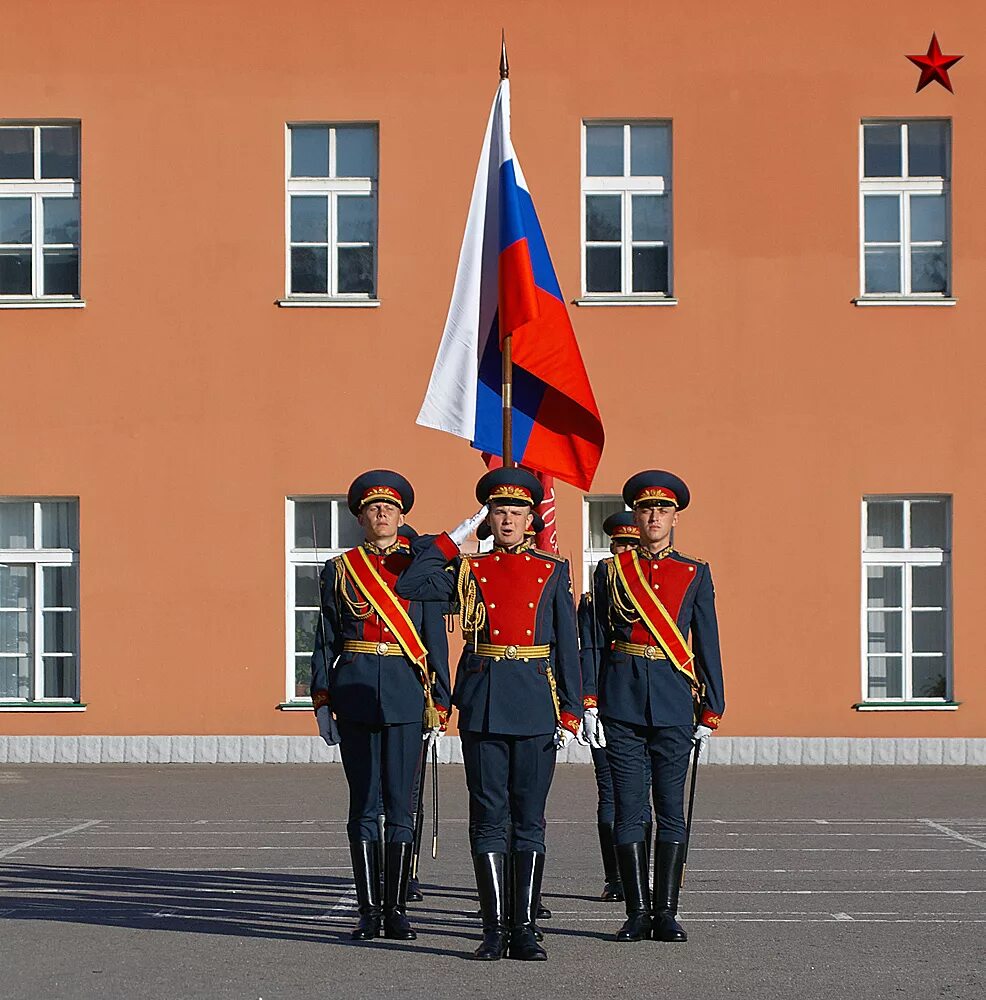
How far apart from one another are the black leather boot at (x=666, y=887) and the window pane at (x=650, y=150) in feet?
37.2

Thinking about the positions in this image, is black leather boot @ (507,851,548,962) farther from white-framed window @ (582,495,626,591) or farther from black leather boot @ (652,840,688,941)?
white-framed window @ (582,495,626,591)

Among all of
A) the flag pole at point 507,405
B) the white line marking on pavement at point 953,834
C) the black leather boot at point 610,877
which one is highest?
the flag pole at point 507,405

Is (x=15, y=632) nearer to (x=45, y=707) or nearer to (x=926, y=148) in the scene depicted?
(x=45, y=707)

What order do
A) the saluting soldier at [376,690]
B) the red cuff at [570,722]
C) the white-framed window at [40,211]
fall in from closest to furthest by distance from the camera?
the red cuff at [570,722] < the saluting soldier at [376,690] < the white-framed window at [40,211]

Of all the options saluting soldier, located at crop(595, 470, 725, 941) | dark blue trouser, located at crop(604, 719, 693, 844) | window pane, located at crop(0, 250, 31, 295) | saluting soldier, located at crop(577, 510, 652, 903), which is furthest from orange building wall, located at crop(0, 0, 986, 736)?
dark blue trouser, located at crop(604, 719, 693, 844)

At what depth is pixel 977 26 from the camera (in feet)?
60.0

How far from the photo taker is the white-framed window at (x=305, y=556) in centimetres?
1820

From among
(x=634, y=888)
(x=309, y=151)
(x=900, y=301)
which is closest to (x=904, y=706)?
(x=900, y=301)

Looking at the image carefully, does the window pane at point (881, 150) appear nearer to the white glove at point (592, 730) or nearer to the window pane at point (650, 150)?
the window pane at point (650, 150)

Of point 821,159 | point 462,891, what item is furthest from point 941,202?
point 462,891

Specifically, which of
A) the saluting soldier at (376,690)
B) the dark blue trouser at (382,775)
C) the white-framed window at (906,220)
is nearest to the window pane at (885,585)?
the white-framed window at (906,220)

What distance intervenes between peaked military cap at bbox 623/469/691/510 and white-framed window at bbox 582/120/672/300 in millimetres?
10386

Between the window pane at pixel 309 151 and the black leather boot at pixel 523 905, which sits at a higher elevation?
the window pane at pixel 309 151

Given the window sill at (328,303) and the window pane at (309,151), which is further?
the window pane at (309,151)
